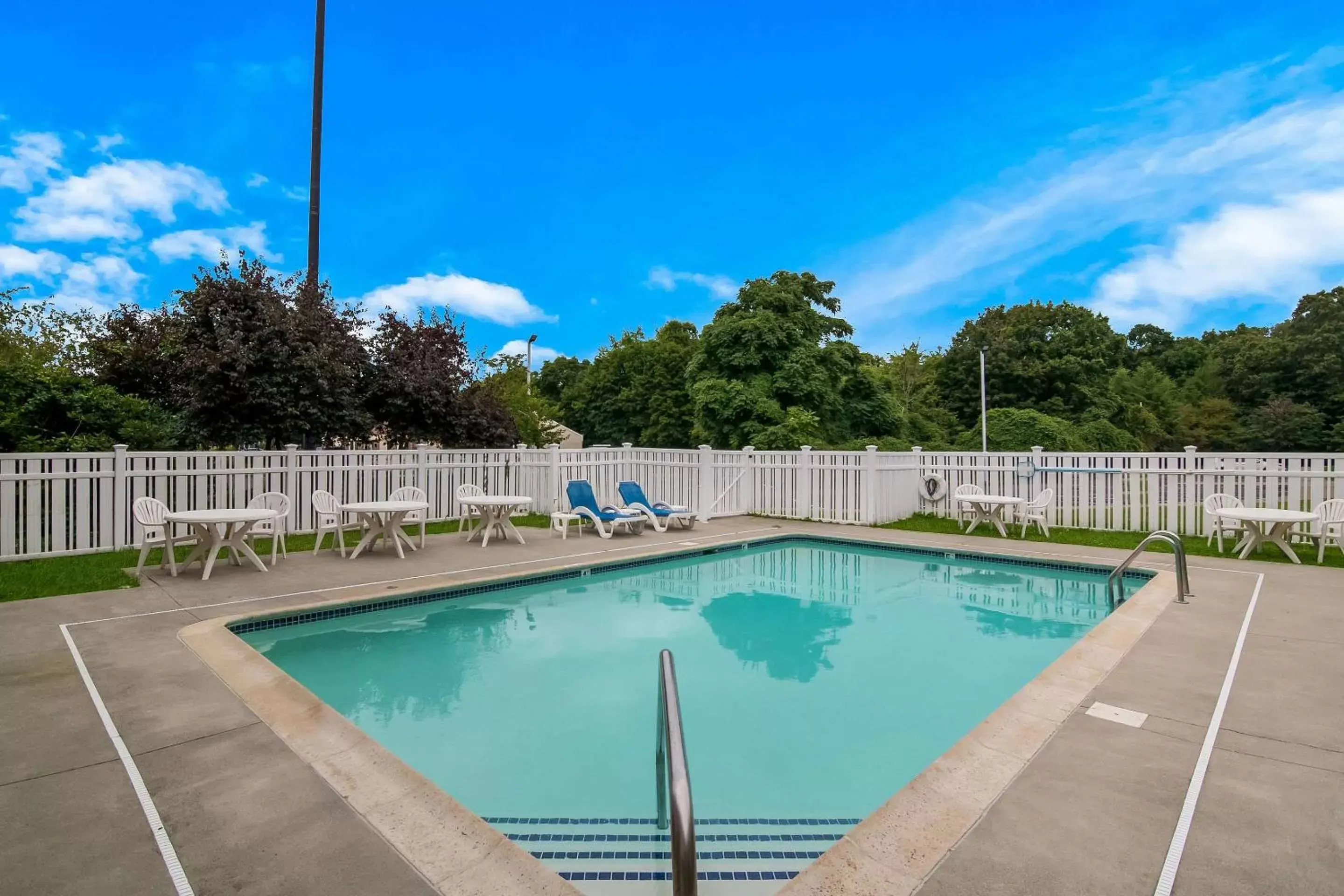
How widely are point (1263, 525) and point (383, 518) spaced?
10.6 metres

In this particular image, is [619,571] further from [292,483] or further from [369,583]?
[292,483]

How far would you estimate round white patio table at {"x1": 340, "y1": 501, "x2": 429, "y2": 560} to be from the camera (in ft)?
25.6

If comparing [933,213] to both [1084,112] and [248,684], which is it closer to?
[1084,112]

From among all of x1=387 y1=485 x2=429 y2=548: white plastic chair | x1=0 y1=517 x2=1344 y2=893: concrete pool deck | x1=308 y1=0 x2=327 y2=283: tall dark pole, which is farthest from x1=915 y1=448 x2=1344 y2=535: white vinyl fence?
x1=308 y1=0 x2=327 y2=283: tall dark pole

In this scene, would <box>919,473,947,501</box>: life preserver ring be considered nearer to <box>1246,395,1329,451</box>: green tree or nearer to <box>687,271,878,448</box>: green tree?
<box>687,271,878,448</box>: green tree

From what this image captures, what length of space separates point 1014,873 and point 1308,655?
3.62 metres

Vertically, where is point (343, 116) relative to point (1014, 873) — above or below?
above

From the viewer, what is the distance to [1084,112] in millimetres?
14398

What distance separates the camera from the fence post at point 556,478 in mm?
11766

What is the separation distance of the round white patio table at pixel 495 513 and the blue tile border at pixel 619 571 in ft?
4.49

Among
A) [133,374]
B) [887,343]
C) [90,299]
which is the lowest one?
[133,374]

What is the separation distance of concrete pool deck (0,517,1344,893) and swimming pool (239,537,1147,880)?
68cm

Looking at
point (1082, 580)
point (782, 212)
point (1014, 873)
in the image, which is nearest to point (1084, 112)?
point (782, 212)

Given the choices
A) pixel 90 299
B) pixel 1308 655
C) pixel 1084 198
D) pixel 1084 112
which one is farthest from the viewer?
pixel 1084 198
